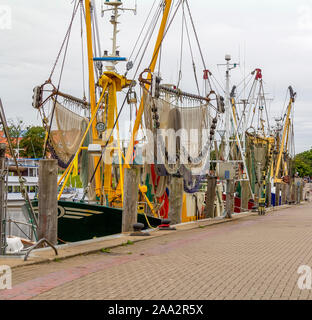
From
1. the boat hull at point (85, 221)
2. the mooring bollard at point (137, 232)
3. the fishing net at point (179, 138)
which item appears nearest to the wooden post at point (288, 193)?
the fishing net at point (179, 138)

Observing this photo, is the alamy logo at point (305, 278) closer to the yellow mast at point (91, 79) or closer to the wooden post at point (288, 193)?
the yellow mast at point (91, 79)

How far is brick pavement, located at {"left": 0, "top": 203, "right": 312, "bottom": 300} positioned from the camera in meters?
8.80

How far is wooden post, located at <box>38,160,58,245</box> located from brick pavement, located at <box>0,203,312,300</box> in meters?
1.30

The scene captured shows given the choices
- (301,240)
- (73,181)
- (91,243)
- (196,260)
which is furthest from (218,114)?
(196,260)

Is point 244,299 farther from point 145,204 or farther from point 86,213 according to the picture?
point 145,204

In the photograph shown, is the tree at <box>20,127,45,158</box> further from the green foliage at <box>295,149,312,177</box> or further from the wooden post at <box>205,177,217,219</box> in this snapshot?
the green foliage at <box>295,149,312,177</box>

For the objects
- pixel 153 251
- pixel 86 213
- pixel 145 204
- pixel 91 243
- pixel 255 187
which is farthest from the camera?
pixel 255 187

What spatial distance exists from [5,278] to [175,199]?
545 inches

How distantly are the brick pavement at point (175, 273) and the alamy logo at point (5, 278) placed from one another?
0.39 feet

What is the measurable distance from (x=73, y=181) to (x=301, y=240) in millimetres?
13316

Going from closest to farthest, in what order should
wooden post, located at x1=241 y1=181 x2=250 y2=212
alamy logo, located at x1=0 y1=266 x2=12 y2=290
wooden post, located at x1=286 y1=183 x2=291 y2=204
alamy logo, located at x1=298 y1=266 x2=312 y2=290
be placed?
1. alamy logo, located at x1=0 y1=266 x2=12 y2=290
2. alamy logo, located at x1=298 y1=266 x2=312 y2=290
3. wooden post, located at x1=241 y1=181 x2=250 y2=212
4. wooden post, located at x1=286 y1=183 x2=291 y2=204

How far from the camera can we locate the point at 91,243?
15.5 m

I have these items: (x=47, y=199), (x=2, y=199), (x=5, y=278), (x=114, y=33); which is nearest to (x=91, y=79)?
(x=114, y=33)

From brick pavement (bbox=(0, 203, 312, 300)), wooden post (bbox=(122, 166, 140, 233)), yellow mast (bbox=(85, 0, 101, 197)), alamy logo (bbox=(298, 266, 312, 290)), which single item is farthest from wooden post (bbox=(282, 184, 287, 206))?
alamy logo (bbox=(298, 266, 312, 290))
